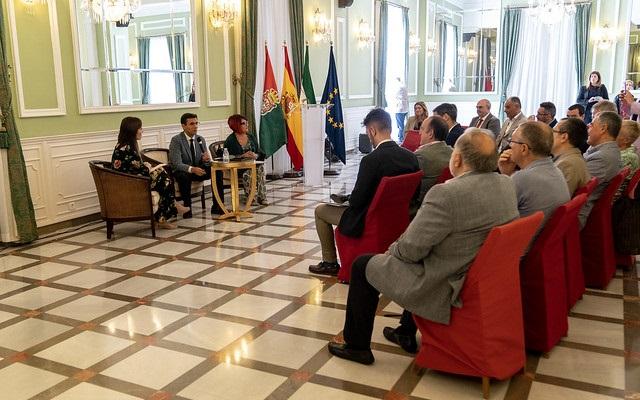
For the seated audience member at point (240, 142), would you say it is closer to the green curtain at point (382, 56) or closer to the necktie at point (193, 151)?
the necktie at point (193, 151)

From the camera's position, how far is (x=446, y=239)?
253 cm

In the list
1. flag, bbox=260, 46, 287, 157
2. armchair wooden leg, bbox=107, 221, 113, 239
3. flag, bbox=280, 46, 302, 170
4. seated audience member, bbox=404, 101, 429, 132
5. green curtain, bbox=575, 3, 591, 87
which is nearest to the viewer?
armchair wooden leg, bbox=107, 221, 113, 239

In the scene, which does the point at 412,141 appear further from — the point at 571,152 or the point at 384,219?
the point at 571,152

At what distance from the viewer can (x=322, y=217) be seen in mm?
4516

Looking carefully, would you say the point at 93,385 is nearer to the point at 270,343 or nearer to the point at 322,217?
the point at 270,343

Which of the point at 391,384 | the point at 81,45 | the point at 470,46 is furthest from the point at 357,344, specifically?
the point at 470,46

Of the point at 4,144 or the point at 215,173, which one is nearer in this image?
the point at 4,144

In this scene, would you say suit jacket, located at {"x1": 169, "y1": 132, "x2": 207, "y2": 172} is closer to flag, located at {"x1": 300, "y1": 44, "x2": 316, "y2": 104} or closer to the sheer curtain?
flag, located at {"x1": 300, "y1": 44, "x2": 316, "y2": 104}

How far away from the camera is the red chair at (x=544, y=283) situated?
297 cm

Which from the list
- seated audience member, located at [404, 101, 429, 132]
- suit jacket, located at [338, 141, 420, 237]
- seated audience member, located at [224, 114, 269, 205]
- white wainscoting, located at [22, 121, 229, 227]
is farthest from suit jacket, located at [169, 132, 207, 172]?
suit jacket, located at [338, 141, 420, 237]

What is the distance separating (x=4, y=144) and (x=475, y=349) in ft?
15.5

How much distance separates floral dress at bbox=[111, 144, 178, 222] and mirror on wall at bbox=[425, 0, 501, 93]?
1160cm

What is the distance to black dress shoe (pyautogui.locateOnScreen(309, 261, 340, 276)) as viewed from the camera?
4559mm

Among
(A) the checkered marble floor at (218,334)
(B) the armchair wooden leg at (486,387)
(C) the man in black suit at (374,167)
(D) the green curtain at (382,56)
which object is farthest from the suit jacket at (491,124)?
(D) the green curtain at (382,56)
